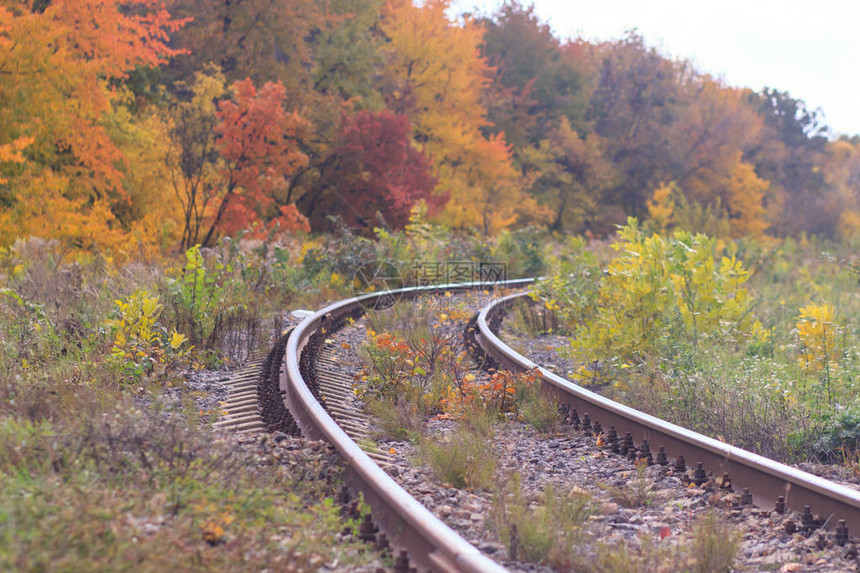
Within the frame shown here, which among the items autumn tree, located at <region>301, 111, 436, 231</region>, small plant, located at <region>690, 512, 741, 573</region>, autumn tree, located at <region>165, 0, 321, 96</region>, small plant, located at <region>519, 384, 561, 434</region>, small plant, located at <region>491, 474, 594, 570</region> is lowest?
small plant, located at <region>519, 384, 561, 434</region>

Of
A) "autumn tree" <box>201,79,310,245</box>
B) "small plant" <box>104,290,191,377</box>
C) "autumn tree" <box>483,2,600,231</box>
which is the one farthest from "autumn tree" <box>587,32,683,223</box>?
"small plant" <box>104,290,191,377</box>

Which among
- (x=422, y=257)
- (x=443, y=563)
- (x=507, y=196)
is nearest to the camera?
(x=443, y=563)

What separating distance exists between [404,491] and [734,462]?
219 centimetres

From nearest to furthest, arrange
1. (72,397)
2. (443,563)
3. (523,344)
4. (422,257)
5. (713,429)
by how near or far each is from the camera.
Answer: (443,563)
(72,397)
(713,429)
(523,344)
(422,257)

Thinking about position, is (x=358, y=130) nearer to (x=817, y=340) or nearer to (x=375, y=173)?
(x=375, y=173)

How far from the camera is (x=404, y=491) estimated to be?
366cm

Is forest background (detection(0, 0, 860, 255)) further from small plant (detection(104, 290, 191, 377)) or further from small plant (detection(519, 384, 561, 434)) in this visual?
small plant (detection(519, 384, 561, 434))

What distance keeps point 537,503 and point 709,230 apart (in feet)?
119

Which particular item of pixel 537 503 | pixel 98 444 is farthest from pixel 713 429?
pixel 98 444

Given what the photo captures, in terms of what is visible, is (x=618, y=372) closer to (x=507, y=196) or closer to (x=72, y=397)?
(x=72, y=397)

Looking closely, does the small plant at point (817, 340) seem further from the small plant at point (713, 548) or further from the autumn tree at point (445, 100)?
the autumn tree at point (445, 100)

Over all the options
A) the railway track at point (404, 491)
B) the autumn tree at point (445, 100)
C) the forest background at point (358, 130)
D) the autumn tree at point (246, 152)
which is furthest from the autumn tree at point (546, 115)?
the railway track at point (404, 491)

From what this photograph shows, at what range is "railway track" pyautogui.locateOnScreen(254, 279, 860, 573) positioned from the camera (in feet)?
10.7

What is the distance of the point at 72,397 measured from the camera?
191 inches
